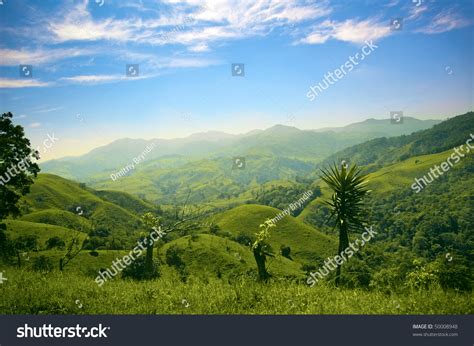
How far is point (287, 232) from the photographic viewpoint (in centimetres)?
12119

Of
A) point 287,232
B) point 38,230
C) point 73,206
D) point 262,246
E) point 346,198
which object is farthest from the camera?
point 73,206

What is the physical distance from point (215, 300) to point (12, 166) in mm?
Answer: 13678

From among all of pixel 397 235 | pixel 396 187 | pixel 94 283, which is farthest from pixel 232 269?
pixel 396 187

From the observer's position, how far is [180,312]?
8.63m

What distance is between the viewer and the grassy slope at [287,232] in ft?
364

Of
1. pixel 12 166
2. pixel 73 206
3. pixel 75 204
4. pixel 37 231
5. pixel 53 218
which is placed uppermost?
pixel 12 166

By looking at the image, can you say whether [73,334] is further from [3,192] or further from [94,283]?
[3,192]

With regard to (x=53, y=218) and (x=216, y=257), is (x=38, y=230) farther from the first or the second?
(x=216, y=257)

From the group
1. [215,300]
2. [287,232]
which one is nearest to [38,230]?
[287,232]

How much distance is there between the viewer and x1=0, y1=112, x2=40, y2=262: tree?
17578mm

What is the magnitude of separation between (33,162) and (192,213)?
34.7 ft

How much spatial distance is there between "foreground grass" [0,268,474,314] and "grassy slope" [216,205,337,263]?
9585 centimetres

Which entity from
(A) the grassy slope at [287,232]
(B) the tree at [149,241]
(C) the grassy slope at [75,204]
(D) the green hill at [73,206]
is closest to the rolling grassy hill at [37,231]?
(D) the green hill at [73,206]

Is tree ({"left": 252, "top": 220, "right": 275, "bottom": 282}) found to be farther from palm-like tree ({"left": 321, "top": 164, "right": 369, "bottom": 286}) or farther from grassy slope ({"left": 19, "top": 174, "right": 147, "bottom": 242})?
grassy slope ({"left": 19, "top": 174, "right": 147, "bottom": 242})
